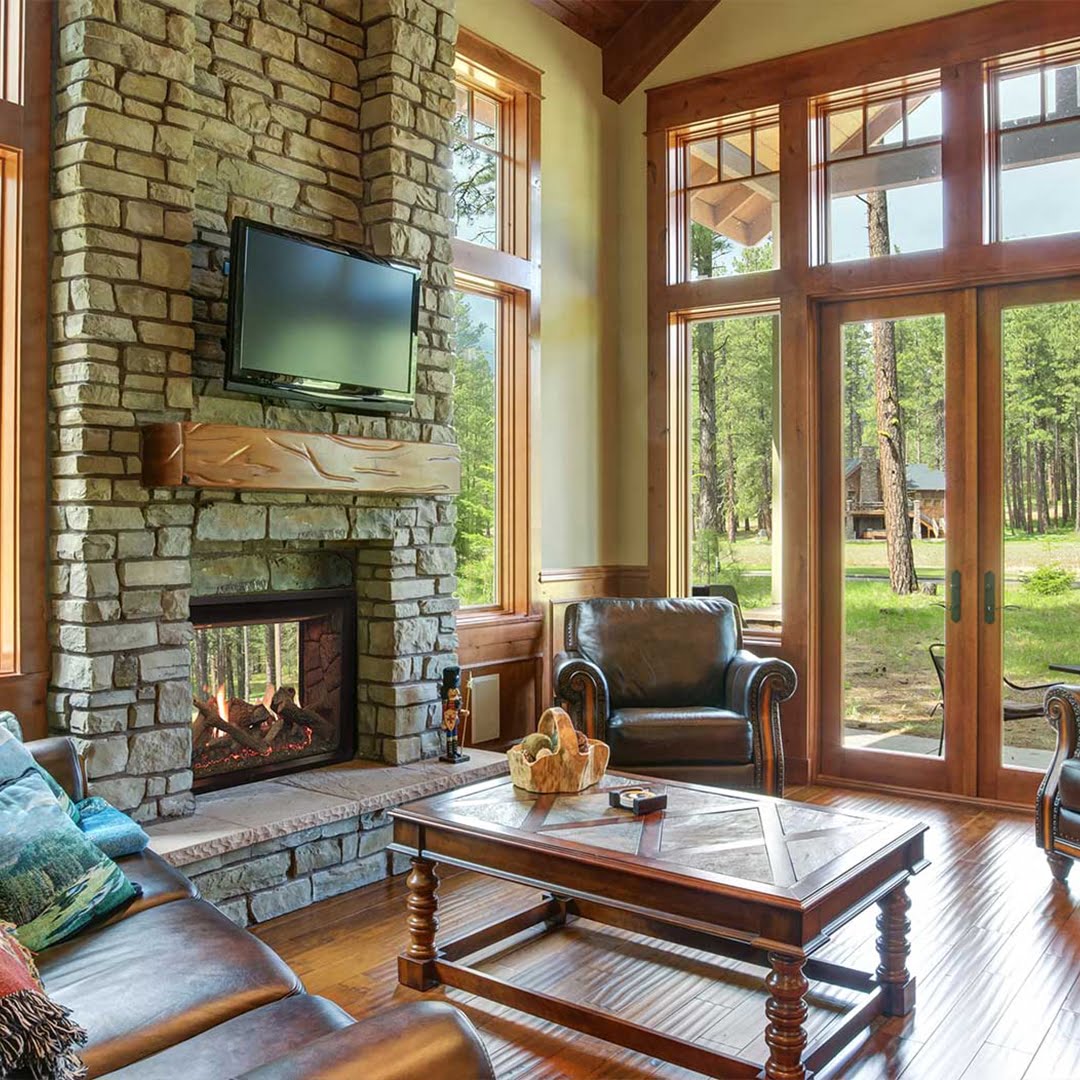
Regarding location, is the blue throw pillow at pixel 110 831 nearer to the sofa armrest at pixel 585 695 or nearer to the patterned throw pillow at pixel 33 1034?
the patterned throw pillow at pixel 33 1034

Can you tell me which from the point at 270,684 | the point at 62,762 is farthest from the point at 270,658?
the point at 62,762

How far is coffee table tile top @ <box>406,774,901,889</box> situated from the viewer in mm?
2475

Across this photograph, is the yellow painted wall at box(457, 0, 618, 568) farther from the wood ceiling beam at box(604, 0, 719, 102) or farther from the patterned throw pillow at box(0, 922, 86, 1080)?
the patterned throw pillow at box(0, 922, 86, 1080)

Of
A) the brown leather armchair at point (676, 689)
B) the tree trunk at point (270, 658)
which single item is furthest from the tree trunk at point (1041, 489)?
the tree trunk at point (270, 658)

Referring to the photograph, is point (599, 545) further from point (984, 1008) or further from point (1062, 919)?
point (984, 1008)

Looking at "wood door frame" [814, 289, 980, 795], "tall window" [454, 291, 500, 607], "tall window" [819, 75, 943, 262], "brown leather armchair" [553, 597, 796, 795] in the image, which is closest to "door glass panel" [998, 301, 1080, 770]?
"wood door frame" [814, 289, 980, 795]

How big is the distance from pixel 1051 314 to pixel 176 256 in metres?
3.84

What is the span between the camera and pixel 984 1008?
110 inches

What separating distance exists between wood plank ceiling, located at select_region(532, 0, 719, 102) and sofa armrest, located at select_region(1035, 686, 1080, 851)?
400 cm

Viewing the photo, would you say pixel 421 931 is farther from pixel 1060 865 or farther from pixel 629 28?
pixel 629 28

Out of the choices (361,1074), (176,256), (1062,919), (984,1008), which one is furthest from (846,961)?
(176,256)

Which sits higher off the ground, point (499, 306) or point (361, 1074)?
point (499, 306)

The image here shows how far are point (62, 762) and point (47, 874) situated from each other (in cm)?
61

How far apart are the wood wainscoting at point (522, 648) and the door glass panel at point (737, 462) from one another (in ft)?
2.41
